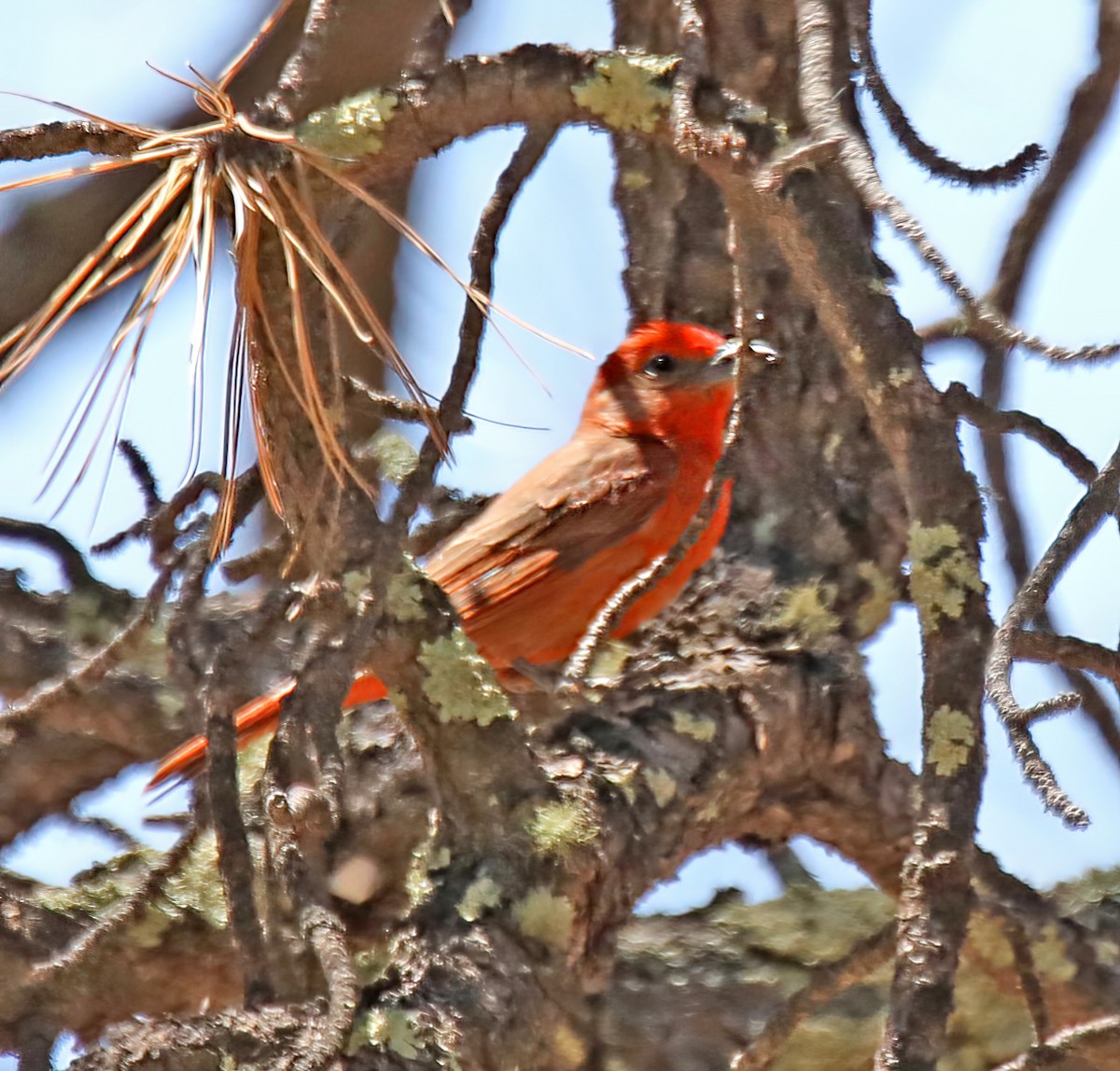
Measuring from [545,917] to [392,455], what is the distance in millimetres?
996

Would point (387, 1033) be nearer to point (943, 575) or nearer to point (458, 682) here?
point (458, 682)

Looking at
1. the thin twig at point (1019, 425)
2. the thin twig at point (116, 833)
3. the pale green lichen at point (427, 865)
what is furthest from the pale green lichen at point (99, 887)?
the thin twig at point (1019, 425)

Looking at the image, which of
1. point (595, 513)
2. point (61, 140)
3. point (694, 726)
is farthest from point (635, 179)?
point (61, 140)

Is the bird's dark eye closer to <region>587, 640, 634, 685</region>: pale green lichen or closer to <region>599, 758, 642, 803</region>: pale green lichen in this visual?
<region>587, 640, 634, 685</region>: pale green lichen

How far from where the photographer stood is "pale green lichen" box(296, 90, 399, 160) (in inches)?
91.6

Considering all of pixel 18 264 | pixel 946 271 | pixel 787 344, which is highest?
pixel 18 264

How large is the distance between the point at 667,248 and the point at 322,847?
2.13 m

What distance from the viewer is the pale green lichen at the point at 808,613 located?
10.6 feet

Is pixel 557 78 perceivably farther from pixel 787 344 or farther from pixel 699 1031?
pixel 699 1031

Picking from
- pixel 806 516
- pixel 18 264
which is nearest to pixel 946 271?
pixel 806 516

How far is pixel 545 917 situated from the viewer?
7.26ft

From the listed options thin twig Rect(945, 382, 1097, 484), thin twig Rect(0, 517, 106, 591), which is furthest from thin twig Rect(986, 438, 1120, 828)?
thin twig Rect(0, 517, 106, 591)

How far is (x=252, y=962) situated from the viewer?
1.92m

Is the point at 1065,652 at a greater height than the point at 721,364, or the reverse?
the point at 721,364
